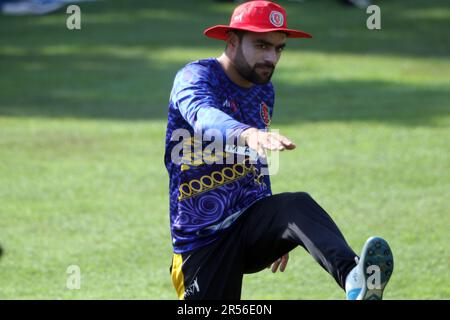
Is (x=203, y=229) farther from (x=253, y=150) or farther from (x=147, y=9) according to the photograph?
(x=147, y=9)

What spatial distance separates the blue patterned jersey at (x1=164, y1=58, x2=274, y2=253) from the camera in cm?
592

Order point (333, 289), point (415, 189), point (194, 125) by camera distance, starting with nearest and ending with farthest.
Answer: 1. point (194, 125)
2. point (333, 289)
3. point (415, 189)

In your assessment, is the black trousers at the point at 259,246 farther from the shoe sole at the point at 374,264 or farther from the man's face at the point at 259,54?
the man's face at the point at 259,54

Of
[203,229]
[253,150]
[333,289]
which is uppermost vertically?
[253,150]

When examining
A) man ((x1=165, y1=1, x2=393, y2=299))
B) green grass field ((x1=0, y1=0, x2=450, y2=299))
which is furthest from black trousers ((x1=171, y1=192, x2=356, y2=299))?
green grass field ((x1=0, y1=0, x2=450, y2=299))

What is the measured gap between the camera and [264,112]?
20.4 ft

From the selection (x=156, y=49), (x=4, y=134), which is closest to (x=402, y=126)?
(x=4, y=134)

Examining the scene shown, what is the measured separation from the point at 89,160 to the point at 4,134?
8.19ft

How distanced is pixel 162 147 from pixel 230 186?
900 centimetres

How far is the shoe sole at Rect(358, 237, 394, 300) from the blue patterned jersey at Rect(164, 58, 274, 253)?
43.8 inches

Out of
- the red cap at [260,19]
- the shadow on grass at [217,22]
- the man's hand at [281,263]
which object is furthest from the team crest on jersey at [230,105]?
the shadow on grass at [217,22]

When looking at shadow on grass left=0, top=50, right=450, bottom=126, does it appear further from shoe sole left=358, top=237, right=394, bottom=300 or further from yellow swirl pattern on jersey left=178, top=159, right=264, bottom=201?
shoe sole left=358, top=237, right=394, bottom=300

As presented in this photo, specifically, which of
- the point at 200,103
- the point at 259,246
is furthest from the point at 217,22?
the point at 200,103

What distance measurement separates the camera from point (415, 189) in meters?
12.2
